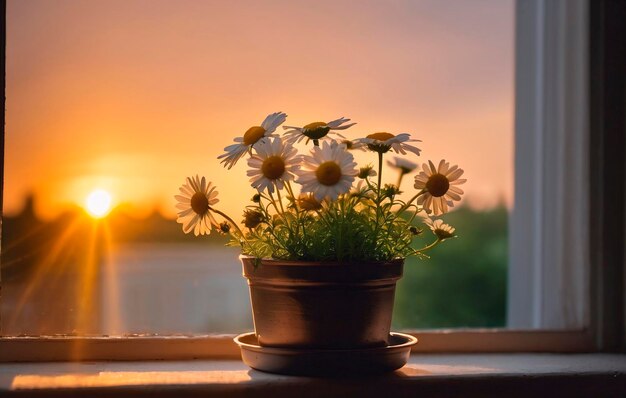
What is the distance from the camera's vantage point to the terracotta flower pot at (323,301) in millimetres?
1145

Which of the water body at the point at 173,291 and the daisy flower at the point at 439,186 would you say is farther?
the water body at the point at 173,291

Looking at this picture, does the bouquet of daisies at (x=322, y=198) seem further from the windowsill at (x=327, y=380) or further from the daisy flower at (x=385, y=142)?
the windowsill at (x=327, y=380)

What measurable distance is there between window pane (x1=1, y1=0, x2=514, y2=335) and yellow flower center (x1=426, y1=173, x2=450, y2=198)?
279 millimetres

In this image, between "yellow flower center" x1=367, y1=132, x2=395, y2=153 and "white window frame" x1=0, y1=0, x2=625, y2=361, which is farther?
"white window frame" x1=0, y1=0, x2=625, y2=361

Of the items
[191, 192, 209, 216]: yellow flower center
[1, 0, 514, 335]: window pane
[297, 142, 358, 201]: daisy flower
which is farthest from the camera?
[1, 0, 514, 335]: window pane

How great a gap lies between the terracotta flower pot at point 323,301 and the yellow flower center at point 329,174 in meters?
0.13

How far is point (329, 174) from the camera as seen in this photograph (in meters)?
1.11

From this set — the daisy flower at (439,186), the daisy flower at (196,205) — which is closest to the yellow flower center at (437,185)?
the daisy flower at (439,186)

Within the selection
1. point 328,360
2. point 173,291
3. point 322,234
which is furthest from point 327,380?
point 173,291

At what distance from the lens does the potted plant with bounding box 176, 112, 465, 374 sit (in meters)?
1.14

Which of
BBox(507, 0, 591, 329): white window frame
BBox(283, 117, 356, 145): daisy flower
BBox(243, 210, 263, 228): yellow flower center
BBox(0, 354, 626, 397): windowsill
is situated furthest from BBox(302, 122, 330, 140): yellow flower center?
BBox(507, 0, 591, 329): white window frame

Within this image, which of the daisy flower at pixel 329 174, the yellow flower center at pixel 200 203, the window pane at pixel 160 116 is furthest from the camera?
the window pane at pixel 160 116

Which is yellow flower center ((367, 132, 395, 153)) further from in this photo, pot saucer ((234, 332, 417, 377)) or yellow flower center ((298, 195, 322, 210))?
pot saucer ((234, 332, 417, 377))

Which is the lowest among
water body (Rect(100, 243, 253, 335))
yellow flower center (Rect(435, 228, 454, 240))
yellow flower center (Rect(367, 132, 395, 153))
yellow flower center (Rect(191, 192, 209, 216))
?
water body (Rect(100, 243, 253, 335))
